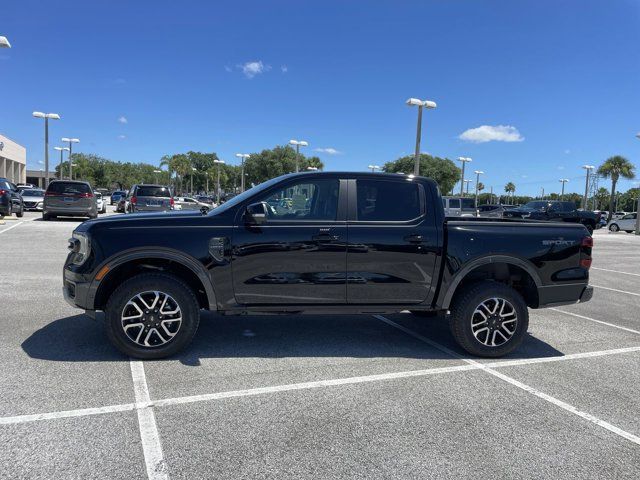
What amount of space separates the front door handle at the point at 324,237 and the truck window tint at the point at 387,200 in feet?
1.18

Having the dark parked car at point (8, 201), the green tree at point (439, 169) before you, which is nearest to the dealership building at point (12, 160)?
the dark parked car at point (8, 201)

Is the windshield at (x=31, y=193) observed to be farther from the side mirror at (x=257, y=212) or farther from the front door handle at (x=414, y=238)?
the front door handle at (x=414, y=238)

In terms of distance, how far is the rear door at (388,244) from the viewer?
4.75 metres

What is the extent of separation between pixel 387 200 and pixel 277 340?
194 centimetres

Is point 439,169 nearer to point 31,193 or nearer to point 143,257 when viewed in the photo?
point 31,193

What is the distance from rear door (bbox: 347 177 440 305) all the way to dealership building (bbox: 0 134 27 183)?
64284mm

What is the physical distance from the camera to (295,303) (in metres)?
4.72

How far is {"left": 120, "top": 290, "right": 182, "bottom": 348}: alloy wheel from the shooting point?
4.49 m

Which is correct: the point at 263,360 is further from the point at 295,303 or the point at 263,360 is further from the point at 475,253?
the point at 475,253

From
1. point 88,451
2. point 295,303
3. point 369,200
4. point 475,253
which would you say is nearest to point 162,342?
point 295,303

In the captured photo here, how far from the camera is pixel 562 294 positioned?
204 inches

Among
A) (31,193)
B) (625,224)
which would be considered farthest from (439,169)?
(31,193)

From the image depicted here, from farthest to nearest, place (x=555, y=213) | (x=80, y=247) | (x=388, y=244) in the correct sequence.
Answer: (x=555, y=213)
(x=388, y=244)
(x=80, y=247)

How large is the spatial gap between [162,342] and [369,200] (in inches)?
95.7
